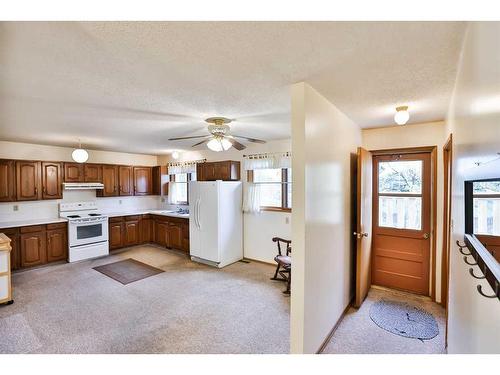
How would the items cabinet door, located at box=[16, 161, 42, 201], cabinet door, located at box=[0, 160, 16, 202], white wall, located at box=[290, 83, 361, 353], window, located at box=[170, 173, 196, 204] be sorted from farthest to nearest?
window, located at box=[170, 173, 196, 204] → cabinet door, located at box=[16, 161, 42, 201] → cabinet door, located at box=[0, 160, 16, 202] → white wall, located at box=[290, 83, 361, 353]

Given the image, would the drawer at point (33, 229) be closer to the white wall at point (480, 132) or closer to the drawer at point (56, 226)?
the drawer at point (56, 226)

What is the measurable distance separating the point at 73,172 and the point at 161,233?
2270mm

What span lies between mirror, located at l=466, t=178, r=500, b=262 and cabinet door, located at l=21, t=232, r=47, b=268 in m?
5.94

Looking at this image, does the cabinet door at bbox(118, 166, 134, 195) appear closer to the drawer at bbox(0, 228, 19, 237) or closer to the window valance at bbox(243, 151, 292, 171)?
the drawer at bbox(0, 228, 19, 237)

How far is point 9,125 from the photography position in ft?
10.5

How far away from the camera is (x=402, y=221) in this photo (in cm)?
342

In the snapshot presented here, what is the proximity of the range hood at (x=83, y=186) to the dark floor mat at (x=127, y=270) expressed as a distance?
1.79 metres

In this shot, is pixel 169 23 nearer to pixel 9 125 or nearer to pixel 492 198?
pixel 492 198

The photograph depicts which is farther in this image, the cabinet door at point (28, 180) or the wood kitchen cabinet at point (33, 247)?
the cabinet door at point (28, 180)

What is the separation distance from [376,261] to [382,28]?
3.28 meters

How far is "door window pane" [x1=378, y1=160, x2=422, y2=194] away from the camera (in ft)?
10.8

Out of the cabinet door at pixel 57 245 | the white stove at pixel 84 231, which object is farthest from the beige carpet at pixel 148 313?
the white stove at pixel 84 231

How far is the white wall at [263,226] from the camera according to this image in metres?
4.41

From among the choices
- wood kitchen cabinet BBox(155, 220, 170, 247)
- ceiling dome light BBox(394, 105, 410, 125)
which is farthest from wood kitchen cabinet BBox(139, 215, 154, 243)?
ceiling dome light BBox(394, 105, 410, 125)
